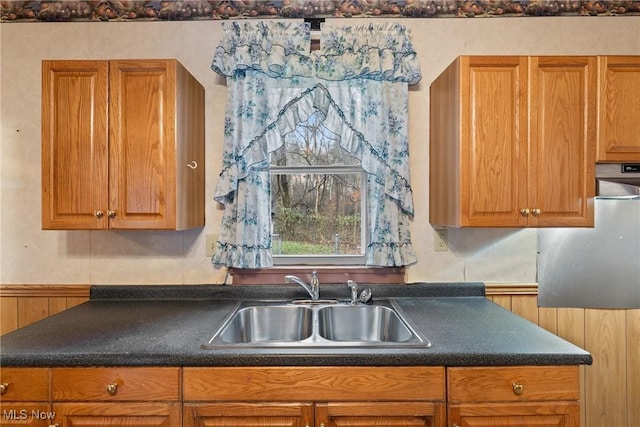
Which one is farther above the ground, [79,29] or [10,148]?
[79,29]

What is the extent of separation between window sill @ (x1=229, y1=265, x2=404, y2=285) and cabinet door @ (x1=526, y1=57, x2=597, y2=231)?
30.8 inches

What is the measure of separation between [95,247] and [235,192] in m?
0.86

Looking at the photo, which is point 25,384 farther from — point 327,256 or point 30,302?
point 327,256

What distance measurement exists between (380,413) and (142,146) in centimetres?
151

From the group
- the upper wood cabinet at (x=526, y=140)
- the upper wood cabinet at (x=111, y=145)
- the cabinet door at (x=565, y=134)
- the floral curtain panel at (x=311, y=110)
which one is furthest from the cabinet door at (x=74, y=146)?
the cabinet door at (x=565, y=134)

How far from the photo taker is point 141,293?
2.13 meters

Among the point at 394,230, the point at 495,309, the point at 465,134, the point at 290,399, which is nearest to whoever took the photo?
the point at 290,399

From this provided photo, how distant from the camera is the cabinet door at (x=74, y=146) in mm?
1784

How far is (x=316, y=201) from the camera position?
2270mm

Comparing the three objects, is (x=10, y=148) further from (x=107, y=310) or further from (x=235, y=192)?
(x=235, y=192)

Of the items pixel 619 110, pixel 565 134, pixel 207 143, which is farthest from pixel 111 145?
pixel 619 110

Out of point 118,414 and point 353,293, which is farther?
point 353,293

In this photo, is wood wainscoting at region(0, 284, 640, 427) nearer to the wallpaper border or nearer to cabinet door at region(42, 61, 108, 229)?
cabinet door at region(42, 61, 108, 229)

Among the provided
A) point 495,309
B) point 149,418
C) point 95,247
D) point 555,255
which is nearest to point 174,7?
point 95,247
